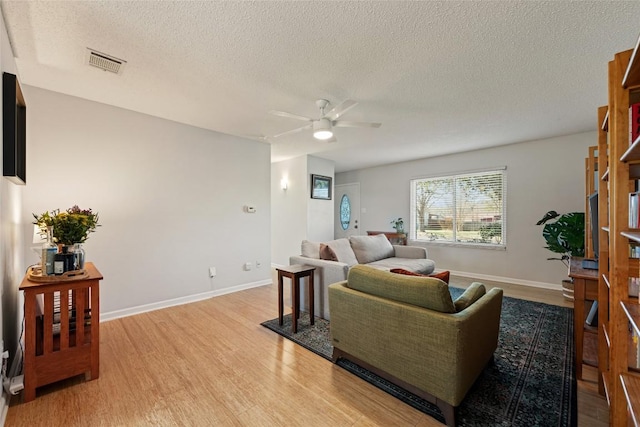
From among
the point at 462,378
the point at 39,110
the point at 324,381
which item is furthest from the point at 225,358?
the point at 39,110

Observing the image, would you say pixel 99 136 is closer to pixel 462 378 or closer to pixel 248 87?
pixel 248 87

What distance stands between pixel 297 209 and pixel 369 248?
6.93 feet

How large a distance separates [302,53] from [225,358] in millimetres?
2549

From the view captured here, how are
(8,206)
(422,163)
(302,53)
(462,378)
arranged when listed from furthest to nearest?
(422,163), (302,53), (8,206), (462,378)

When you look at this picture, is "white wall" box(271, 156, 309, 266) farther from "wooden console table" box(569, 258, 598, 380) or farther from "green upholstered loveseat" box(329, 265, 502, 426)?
"wooden console table" box(569, 258, 598, 380)

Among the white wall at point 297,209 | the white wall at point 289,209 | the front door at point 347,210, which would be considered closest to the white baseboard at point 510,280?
the front door at point 347,210

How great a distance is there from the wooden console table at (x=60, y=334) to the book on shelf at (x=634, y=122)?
3309 millimetres

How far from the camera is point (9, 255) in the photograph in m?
2.07

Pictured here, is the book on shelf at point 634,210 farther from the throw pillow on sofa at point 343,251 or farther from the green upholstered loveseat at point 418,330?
the throw pillow on sofa at point 343,251

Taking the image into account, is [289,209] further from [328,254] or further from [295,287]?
[295,287]

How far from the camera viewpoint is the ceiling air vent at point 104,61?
216cm

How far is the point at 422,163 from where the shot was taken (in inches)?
237

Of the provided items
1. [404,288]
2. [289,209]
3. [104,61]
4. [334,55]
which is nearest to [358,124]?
[334,55]

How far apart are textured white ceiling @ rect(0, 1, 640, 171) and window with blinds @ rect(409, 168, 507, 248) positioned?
1.74 meters
